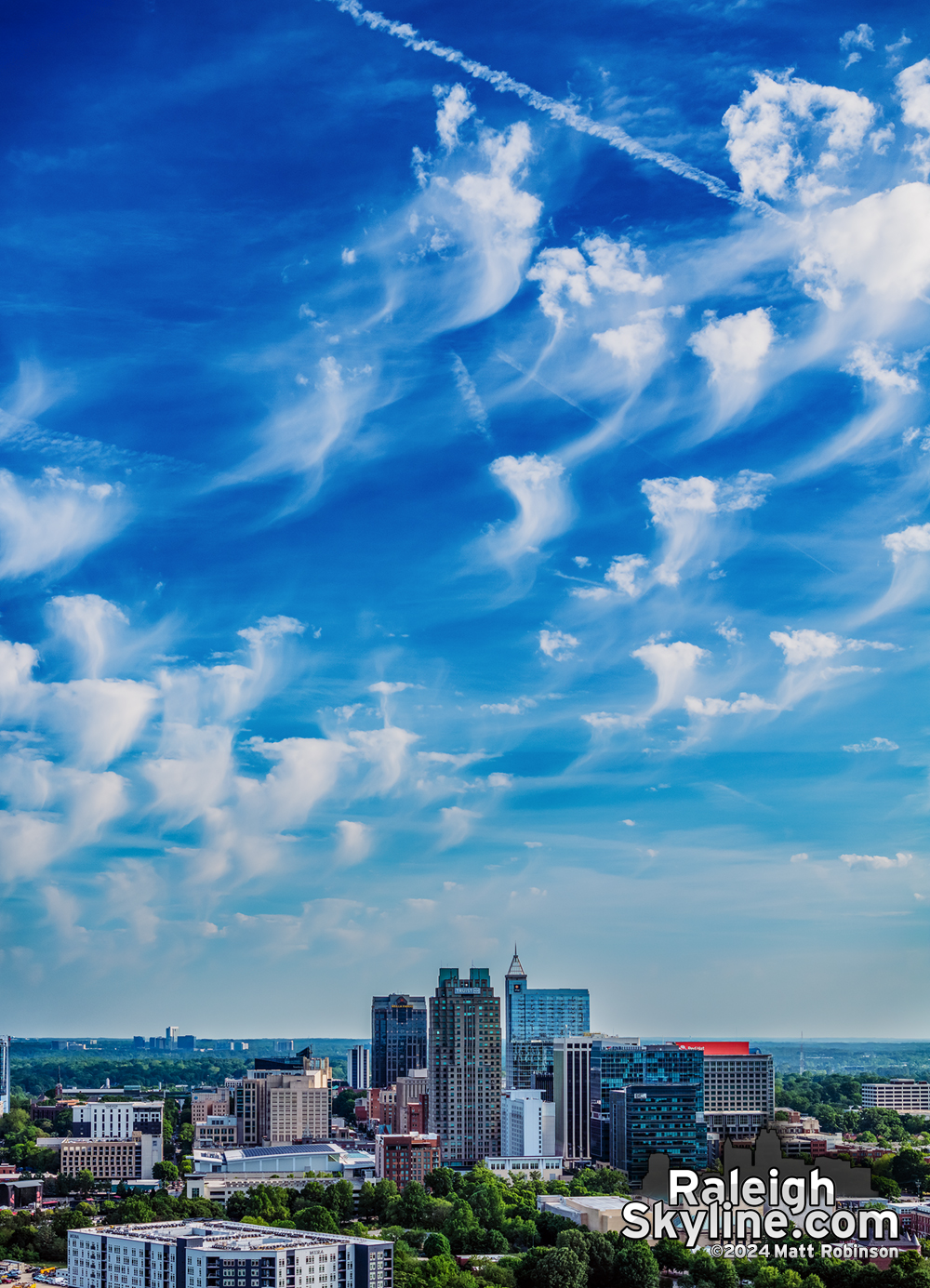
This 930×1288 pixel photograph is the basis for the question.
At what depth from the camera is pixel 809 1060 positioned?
134m

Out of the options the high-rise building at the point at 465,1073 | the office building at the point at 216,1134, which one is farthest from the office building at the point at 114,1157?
the high-rise building at the point at 465,1073

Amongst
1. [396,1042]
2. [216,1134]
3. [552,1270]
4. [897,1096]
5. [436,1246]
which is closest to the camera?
[552,1270]

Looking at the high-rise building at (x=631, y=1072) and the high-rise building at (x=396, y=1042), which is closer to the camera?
the high-rise building at (x=631, y=1072)

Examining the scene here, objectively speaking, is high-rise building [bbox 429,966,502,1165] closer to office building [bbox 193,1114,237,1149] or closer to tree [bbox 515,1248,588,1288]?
office building [bbox 193,1114,237,1149]

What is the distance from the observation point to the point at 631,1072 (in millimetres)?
40250

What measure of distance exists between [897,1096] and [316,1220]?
4061 cm

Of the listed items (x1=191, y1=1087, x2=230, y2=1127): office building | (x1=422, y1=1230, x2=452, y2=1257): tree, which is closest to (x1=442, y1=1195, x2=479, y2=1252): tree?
(x1=422, y1=1230, x2=452, y2=1257): tree

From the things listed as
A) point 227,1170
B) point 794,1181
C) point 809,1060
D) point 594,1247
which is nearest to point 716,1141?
point 227,1170

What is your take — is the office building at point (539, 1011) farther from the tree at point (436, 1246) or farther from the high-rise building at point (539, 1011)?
the tree at point (436, 1246)

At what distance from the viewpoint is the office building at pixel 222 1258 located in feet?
68.5

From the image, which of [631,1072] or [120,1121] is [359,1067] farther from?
[631,1072]

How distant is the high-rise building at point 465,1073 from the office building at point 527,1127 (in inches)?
23.9

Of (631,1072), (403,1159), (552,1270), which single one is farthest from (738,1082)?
(552,1270)

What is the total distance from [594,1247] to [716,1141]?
15.3 m
